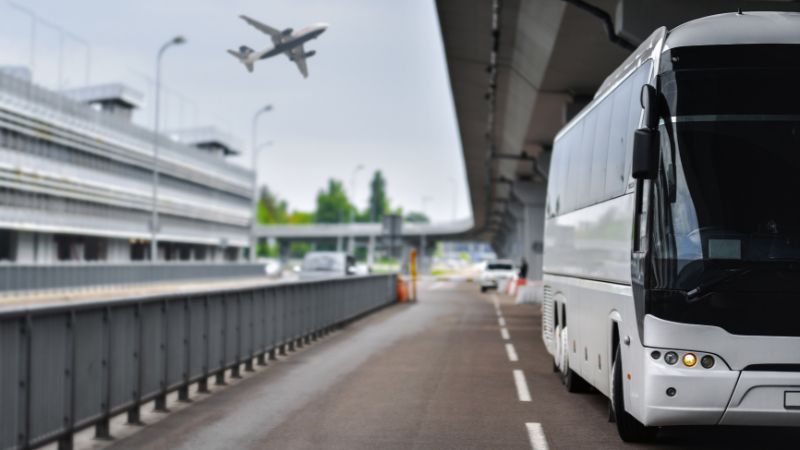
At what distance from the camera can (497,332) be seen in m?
22.1

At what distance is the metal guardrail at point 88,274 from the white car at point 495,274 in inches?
605

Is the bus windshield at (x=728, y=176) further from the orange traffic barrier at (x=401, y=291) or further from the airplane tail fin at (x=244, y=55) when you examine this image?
the orange traffic barrier at (x=401, y=291)

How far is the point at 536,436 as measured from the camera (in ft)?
28.9

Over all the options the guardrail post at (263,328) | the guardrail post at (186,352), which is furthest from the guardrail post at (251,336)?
the guardrail post at (186,352)

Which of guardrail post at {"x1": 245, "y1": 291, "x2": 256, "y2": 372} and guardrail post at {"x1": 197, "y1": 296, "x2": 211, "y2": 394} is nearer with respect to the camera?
guardrail post at {"x1": 197, "y1": 296, "x2": 211, "y2": 394}

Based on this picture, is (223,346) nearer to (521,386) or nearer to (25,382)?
(521,386)

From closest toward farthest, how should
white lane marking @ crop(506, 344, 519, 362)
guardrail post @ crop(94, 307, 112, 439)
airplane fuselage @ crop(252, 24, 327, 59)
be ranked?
guardrail post @ crop(94, 307, 112, 439), airplane fuselage @ crop(252, 24, 327, 59), white lane marking @ crop(506, 344, 519, 362)

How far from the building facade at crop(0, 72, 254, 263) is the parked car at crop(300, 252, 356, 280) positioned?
93.4ft

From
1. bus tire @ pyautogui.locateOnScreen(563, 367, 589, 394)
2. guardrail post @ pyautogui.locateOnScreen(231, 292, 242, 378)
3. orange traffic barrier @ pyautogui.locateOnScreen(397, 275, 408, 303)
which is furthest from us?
orange traffic barrier @ pyautogui.locateOnScreen(397, 275, 408, 303)

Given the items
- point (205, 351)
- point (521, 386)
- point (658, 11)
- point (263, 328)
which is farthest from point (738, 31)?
point (263, 328)

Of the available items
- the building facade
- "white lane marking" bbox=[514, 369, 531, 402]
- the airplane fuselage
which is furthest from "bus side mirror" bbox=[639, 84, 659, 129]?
the building facade

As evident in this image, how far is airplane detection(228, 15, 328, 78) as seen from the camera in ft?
44.7

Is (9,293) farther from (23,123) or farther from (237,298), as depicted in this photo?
(23,123)

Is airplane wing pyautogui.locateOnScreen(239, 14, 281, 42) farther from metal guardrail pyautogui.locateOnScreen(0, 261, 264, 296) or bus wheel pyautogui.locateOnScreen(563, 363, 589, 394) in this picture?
metal guardrail pyautogui.locateOnScreen(0, 261, 264, 296)
